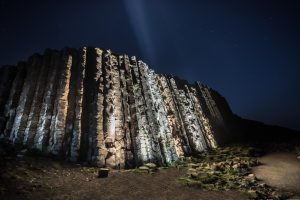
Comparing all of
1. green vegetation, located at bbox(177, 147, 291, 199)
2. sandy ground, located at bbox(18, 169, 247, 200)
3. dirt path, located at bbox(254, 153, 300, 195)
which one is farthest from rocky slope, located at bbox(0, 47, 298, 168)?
dirt path, located at bbox(254, 153, 300, 195)

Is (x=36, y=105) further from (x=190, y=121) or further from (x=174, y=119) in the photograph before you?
(x=190, y=121)

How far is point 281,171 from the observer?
12.4 metres

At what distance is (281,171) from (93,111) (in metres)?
10.2

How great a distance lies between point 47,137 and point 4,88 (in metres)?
5.64

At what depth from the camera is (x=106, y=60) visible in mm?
15781

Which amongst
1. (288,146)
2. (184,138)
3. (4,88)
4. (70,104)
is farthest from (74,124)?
(288,146)

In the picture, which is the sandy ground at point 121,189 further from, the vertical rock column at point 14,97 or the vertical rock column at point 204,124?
the vertical rock column at point 204,124

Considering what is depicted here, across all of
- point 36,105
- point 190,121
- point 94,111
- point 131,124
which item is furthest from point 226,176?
point 36,105

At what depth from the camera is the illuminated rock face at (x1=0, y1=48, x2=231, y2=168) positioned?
473 inches

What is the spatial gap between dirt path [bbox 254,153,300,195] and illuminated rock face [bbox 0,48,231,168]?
15.0 feet

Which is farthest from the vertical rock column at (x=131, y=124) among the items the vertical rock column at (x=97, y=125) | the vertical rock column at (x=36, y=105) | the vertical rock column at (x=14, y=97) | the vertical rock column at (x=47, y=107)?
the vertical rock column at (x=14, y=97)

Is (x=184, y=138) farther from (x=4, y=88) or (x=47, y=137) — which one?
(x=4, y=88)

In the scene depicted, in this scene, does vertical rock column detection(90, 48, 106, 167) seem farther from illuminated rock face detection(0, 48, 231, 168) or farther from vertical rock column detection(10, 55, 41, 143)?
vertical rock column detection(10, 55, 41, 143)

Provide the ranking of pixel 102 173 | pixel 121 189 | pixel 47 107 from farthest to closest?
1. pixel 47 107
2. pixel 102 173
3. pixel 121 189
